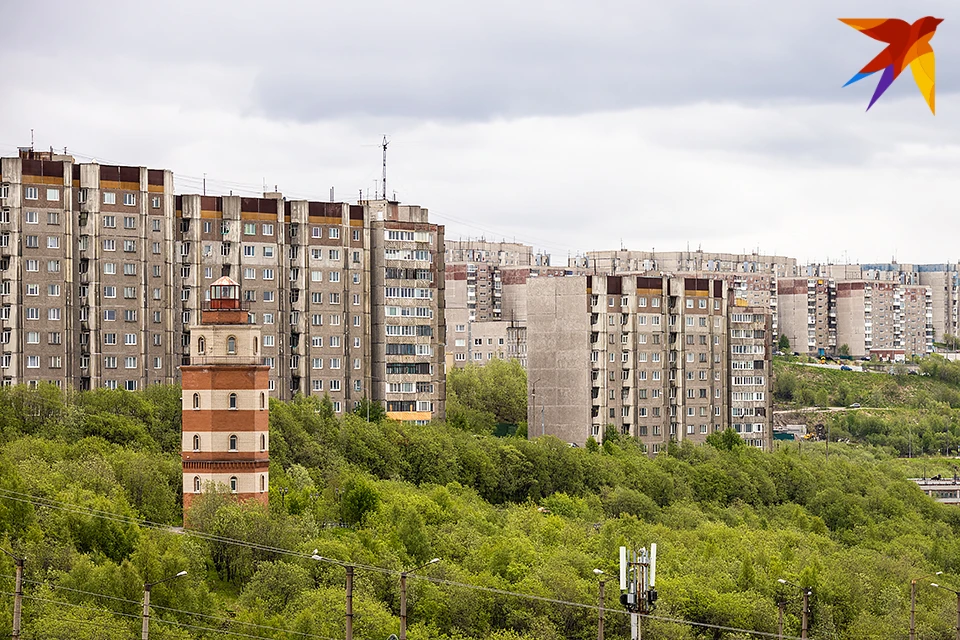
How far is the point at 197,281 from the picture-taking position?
350ft

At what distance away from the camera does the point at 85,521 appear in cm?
7125

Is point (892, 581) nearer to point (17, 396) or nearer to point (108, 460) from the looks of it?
point (108, 460)

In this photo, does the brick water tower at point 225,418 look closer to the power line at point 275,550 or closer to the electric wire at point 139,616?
the power line at point 275,550

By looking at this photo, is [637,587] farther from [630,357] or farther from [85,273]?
[630,357]

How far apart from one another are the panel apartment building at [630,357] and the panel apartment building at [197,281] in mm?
16951

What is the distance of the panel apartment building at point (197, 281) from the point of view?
10112 centimetres

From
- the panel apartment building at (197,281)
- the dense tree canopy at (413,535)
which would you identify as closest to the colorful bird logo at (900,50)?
the dense tree canopy at (413,535)

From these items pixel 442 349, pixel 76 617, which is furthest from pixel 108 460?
pixel 442 349

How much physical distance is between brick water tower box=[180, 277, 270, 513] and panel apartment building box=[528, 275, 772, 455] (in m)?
56.9

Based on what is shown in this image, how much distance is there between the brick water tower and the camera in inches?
2977

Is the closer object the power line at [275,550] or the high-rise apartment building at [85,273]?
the power line at [275,550]

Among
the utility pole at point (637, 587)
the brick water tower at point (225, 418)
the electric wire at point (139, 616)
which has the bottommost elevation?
the electric wire at point (139, 616)

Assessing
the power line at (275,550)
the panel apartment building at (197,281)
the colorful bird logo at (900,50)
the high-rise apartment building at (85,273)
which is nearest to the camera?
the colorful bird logo at (900,50)

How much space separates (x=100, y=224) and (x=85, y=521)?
36299 millimetres
